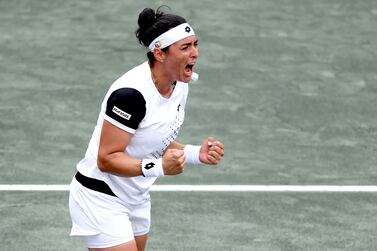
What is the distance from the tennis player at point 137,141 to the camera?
7488 mm

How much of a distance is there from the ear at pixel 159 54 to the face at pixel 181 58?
21 millimetres

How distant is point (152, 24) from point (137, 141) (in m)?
0.80

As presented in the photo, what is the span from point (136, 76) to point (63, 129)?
5217 millimetres

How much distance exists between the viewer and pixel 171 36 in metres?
7.64

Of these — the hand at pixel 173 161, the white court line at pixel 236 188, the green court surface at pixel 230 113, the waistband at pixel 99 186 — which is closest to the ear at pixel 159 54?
the hand at pixel 173 161

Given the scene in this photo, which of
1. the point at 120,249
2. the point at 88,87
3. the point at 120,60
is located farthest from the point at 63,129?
the point at 120,249

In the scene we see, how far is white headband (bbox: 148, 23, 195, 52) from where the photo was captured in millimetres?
7637

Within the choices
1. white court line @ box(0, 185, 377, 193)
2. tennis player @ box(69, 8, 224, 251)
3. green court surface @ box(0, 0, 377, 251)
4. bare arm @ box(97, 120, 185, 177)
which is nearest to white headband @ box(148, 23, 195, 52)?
tennis player @ box(69, 8, 224, 251)

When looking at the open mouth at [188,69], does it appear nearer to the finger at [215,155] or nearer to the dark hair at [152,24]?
the dark hair at [152,24]

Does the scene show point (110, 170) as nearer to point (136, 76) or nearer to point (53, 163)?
point (136, 76)

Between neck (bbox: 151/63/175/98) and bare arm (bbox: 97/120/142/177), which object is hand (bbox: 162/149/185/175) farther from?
neck (bbox: 151/63/175/98)

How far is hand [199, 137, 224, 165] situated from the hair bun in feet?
2.92

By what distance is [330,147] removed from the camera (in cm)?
1246

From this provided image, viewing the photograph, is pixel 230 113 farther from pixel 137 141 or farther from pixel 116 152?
pixel 116 152
